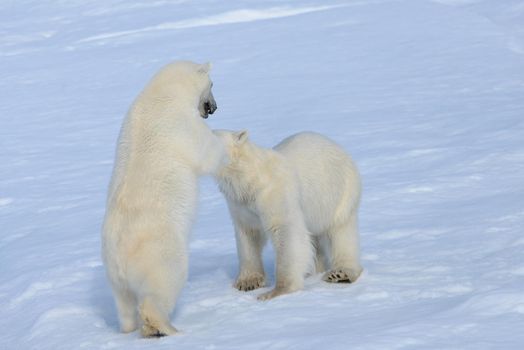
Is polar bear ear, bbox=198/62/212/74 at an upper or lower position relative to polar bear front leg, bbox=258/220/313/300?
upper

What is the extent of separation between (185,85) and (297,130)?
431cm

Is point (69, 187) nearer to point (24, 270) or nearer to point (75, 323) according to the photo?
point (24, 270)

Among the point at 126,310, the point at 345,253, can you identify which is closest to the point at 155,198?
the point at 126,310

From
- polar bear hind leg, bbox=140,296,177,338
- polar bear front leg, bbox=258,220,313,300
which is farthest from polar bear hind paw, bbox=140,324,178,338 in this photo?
polar bear front leg, bbox=258,220,313,300

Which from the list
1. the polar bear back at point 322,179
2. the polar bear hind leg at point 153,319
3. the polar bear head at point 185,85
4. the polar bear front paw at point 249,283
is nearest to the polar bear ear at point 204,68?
the polar bear head at point 185,85

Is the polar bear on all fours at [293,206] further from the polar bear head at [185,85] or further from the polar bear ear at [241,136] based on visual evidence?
the polar bear head at [185,85]

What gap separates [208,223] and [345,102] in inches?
147

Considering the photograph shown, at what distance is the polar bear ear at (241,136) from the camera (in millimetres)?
4145

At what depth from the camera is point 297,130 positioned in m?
A: 8.26

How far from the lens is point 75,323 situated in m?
3.89

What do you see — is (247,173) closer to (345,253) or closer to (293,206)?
(293,206)

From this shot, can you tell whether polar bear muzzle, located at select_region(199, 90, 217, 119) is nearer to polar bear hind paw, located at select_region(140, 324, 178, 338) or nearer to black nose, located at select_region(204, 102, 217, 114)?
black nose, located at select_region(204, 102, 217, 114)

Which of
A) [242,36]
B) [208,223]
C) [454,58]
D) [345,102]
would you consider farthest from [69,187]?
[242,36]

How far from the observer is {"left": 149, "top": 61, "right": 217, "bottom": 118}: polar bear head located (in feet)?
12.9
